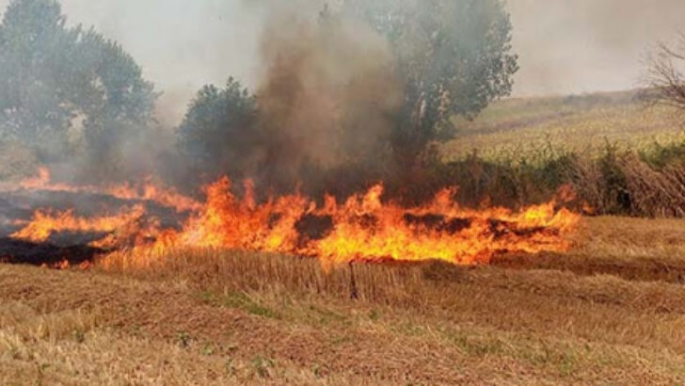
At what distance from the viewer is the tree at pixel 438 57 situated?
3016 cm

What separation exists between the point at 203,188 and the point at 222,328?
12772 mm

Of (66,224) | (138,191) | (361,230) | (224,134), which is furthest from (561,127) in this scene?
(66,224)

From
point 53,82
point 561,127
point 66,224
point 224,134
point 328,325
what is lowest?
point 328,325

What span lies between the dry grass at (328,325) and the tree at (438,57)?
42.5ft

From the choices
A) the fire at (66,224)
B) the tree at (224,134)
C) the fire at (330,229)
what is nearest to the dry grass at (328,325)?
the fire at (330,229)

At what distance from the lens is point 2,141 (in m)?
44.0

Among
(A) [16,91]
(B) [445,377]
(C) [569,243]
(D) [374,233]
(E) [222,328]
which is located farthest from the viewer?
(A) [16,91]

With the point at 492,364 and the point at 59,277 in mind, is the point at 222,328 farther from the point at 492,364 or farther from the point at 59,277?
the point at 59,277

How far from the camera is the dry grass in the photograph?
7316mm

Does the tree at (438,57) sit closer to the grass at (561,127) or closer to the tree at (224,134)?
the grass at (561,127)

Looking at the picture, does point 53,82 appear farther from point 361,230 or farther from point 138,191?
point 361,230

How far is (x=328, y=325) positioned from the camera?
9383 millimetres

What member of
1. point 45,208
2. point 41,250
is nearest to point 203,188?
point 45,208

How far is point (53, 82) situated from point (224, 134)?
3080 cm
